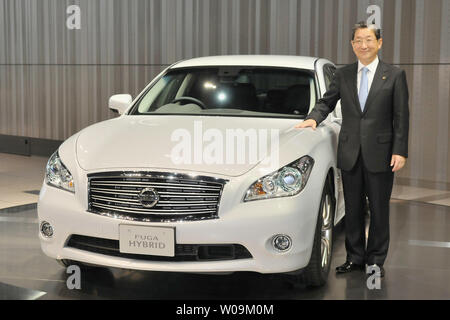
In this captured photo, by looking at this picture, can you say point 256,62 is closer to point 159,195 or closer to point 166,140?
point 166,140

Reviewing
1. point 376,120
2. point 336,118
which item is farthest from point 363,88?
point 336,118

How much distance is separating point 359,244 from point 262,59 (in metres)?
1.59

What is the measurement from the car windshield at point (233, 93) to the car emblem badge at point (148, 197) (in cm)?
119

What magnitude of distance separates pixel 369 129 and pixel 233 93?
1.13 meters

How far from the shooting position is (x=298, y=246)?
11.2ft

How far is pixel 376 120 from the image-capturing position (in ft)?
12.9

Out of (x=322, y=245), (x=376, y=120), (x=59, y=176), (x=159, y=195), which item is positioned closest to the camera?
(x=159, y=195)

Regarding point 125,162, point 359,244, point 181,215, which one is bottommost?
point 359,244

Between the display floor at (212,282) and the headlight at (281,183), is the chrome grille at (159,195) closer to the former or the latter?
the headlight at (281,183)

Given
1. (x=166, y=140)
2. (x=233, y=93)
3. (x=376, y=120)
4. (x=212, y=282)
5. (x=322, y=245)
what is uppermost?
(x=233, y=93)

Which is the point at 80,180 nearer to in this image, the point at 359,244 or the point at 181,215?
the point at 181,215

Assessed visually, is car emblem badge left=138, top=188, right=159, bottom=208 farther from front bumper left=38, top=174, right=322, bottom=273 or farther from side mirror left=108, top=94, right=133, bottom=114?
side mirror left=108, top=94, right=133, bottom=114

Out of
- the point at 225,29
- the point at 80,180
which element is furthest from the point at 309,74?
the point at 225,29

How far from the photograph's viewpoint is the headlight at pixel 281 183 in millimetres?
3359
